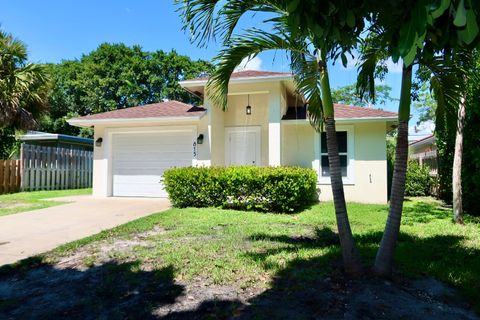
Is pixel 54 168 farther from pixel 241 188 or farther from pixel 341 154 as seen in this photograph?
pixel 341 154

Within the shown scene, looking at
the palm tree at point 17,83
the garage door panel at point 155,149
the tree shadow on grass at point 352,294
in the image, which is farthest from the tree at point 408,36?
the palm tree at point 17,83

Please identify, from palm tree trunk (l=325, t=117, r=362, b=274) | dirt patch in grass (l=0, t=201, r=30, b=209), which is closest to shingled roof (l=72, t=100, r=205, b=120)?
dirt patch in grass (l=0, t=201, r=30, b=209)

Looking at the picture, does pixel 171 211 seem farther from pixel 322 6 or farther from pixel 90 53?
pixel 90 53

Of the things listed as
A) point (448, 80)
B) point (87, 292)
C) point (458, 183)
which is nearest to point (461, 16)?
point (448, 80)

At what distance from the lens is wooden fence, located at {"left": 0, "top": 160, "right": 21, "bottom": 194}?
1470 cm

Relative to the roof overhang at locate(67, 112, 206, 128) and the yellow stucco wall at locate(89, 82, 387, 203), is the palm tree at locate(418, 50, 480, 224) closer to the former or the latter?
the yellow stucco wall at locate(89, 82, 387, 203)

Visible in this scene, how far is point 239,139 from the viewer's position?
13.6m

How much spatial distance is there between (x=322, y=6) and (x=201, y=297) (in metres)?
3.09

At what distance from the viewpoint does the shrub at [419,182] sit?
606 inches

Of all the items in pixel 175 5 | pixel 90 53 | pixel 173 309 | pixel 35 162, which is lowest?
pixel 173 309

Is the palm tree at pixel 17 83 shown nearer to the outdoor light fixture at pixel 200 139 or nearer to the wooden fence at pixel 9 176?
the wooden fence at pixel 9 176

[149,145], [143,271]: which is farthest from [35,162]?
[143,271]

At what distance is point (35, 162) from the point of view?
16.1m

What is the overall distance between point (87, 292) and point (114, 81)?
3075cm
